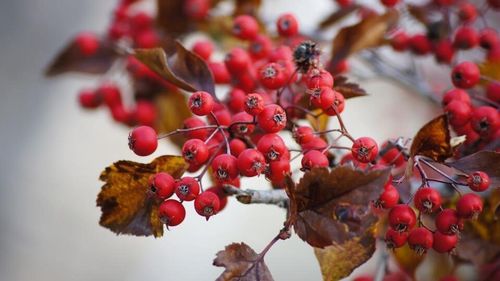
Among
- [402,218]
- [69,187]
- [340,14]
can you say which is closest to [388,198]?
[402,218]

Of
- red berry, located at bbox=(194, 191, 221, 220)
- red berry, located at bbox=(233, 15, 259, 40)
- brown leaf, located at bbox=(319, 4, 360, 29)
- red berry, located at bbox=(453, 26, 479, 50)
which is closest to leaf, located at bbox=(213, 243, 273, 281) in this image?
red berry, located at bbox=(194, 191, 221, 220)

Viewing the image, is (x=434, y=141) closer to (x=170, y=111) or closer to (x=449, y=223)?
(x=449, y=223)

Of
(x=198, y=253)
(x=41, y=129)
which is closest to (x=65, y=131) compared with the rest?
(x=41, y=129)

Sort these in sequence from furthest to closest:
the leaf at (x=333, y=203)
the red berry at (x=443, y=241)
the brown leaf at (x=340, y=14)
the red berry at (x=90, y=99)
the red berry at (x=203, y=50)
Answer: the red berry at (x=90, y=99) → the brown leaf at (x=340, y=14) → the red berry at (x=203, y=50) → the red berry at (x=443, y=241) → the leaf at (x=333, y=203)

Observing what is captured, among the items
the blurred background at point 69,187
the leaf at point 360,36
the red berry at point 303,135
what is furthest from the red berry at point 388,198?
the blurred background at point 69,187

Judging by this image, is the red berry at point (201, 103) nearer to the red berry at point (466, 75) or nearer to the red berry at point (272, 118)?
the red berry at point (272, 118)

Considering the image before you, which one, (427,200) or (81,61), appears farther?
(81,61)

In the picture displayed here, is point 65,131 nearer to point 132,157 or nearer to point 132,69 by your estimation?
point 132,157
